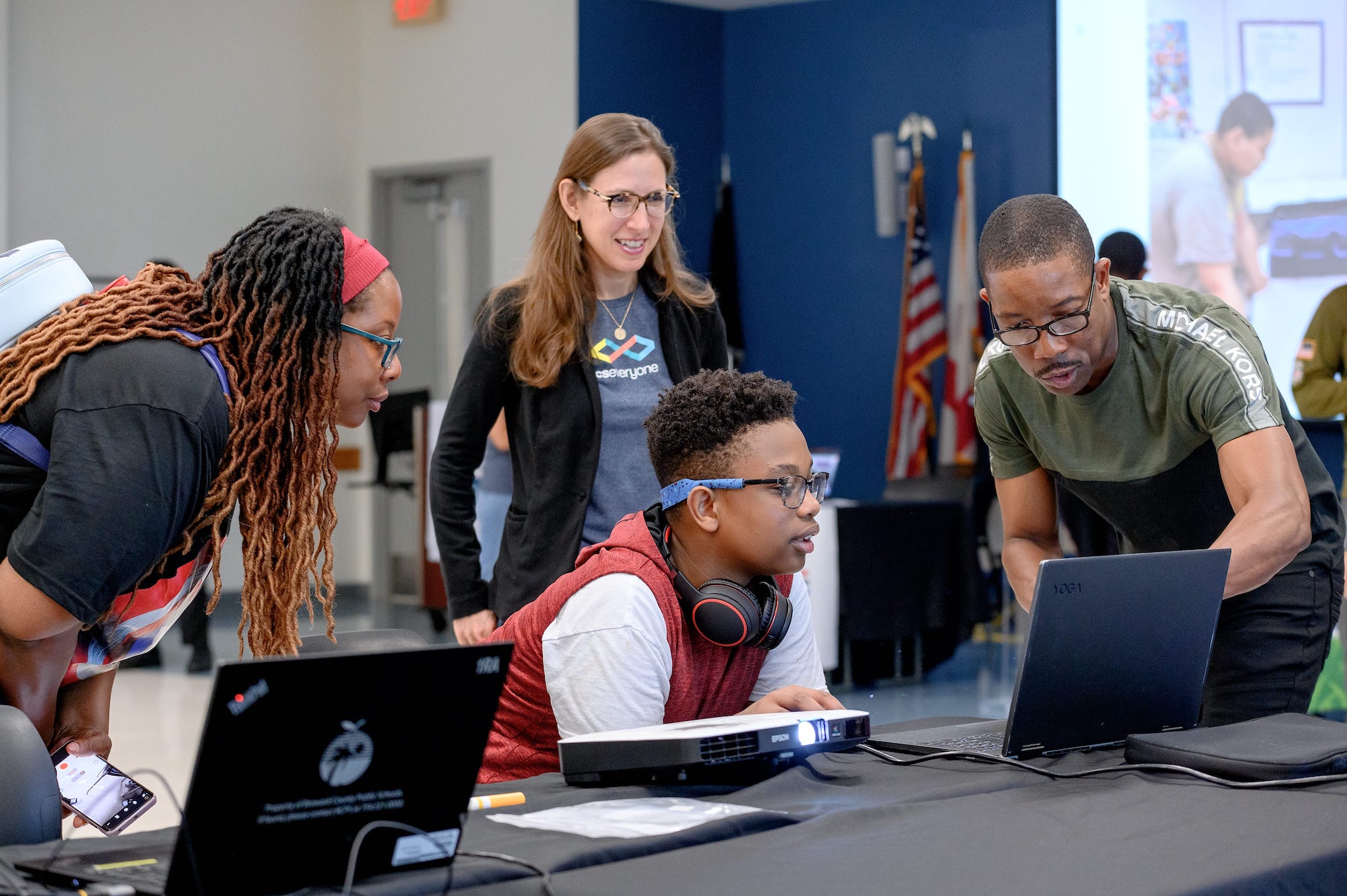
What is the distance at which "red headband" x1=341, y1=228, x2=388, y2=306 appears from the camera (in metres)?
1.63

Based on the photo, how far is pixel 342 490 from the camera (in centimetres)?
880

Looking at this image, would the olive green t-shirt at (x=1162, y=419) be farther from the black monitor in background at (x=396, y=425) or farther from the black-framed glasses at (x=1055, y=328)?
the black monitor in background at (x=396, y=425)

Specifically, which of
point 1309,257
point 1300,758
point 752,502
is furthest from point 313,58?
point 1300,758

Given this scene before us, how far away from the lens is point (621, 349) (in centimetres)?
252

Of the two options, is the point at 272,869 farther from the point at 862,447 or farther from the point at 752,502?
the point at 862,447

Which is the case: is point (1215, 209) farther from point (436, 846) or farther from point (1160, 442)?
point (436, 846)

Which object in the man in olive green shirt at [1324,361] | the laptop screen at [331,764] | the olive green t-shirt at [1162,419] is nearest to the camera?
the laptop screen at [331,764]

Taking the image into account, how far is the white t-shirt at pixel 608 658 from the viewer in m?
1.61

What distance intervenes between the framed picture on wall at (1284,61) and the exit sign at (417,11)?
4.31 meters

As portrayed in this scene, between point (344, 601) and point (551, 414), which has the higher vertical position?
point (551, 414)

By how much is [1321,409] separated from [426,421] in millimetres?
4339

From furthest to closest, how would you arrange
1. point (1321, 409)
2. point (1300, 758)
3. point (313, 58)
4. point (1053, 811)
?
1. point (313, 58)
2. point (1321, 409)
3. point (1300, 758)
4. point (1053, 811)

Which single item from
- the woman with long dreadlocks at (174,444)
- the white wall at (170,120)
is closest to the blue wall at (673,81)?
the white wall at (170,120)

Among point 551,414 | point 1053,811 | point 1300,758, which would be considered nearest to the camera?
point 1053,811
